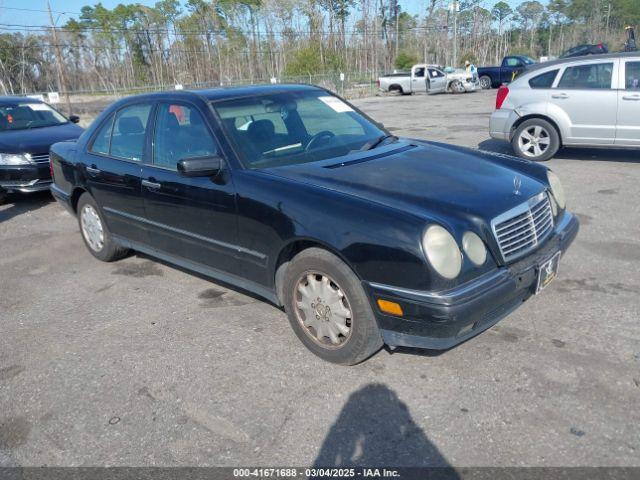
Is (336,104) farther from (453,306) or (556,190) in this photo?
(453,306)

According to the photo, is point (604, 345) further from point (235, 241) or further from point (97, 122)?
point (97, 122)

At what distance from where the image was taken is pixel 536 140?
28.4ft

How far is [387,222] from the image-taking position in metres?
2.86

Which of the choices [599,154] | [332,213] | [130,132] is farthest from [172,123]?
[599,154]

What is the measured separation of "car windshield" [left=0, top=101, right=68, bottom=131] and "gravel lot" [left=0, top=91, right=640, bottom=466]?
5223 mm

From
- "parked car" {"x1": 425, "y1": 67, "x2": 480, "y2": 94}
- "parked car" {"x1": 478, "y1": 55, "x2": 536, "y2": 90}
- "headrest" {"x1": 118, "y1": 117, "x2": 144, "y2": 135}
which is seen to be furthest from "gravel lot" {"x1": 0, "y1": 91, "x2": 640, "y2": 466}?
"parked car" {"x1": 478, "y1": 55, "x2": 536, "y2": 90}

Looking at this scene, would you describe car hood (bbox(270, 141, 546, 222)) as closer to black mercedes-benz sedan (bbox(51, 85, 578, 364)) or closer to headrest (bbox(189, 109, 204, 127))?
black mercedes-benz sedan (bbox(51, 85, 578, 364))

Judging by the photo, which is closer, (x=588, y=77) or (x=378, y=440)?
(x=378, y=440)

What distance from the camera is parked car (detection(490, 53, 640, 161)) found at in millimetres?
7820

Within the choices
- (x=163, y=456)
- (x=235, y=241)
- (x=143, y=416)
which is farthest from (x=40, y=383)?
(x=235, y=241)

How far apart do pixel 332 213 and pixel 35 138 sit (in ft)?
22.9

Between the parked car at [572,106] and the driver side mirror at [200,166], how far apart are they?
654 centimetres

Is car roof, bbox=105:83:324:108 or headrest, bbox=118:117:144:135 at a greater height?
car roof, bbox=105:83:324:108

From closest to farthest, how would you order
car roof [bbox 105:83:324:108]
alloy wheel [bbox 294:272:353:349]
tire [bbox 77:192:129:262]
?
alloy wheel [bbox 294:272:353:349], car roof [bbox 105:83:324:108], tire [bbox 77:192:129:262]
